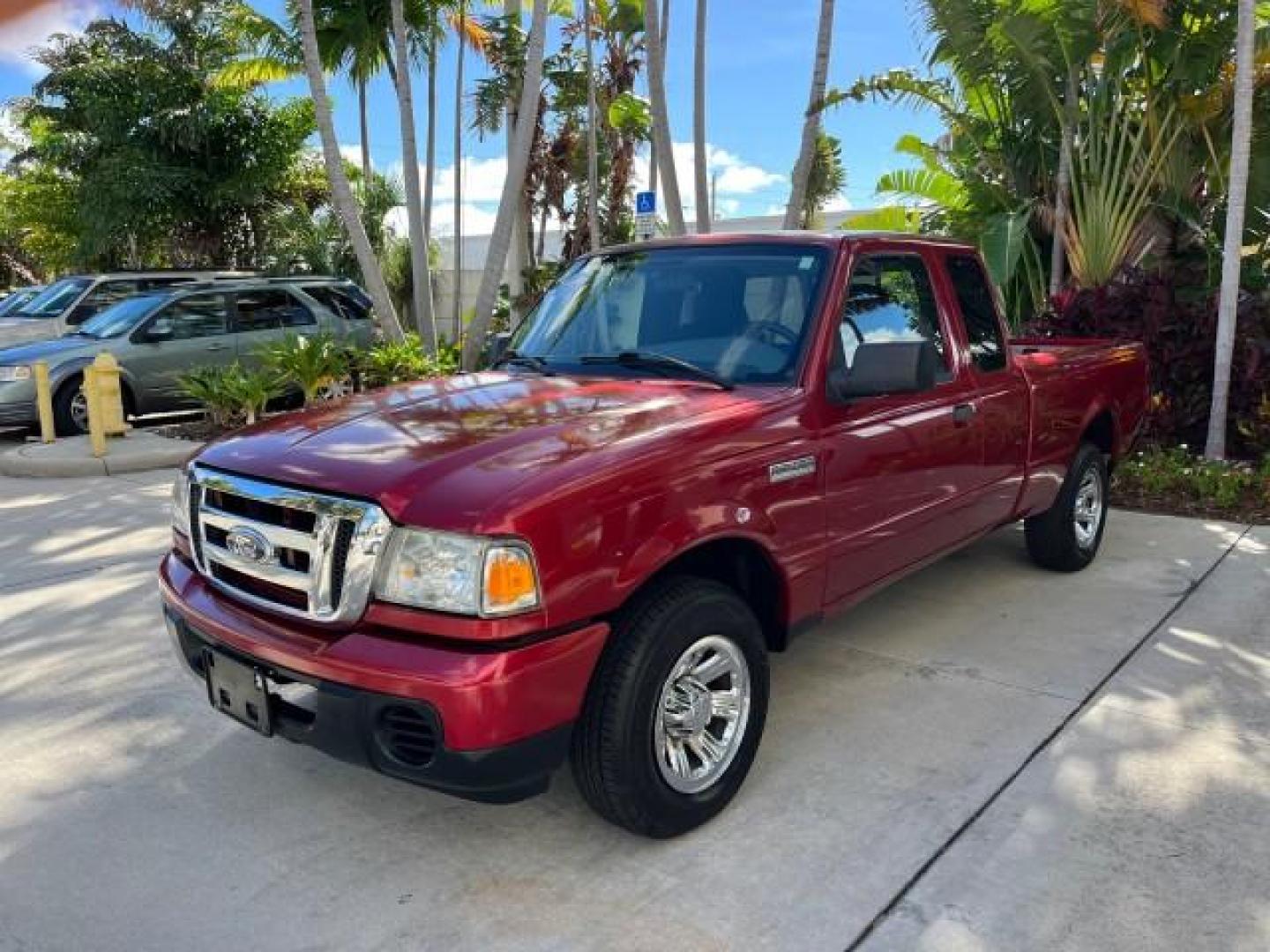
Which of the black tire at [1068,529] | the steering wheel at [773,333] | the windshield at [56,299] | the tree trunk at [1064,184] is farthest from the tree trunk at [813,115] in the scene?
the windshield at [56,299]

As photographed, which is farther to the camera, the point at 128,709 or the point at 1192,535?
the point at 1192,535

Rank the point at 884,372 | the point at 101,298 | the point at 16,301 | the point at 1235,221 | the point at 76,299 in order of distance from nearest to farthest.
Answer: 1. the point at 884,372
2. the point at 1235,221
3. the point at 76,299
4. the point at 101,298
5. the point at 16,301

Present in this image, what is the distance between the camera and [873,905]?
277 centimetres

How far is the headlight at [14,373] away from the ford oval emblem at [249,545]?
9365 millimetres

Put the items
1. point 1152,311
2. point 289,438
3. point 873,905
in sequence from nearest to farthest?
point 873,905
point 289,438
point 1152,311

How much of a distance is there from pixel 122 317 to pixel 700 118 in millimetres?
7260

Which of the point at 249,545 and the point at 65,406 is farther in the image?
the point at 65,406

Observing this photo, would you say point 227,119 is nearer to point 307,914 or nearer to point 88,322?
point 88,322

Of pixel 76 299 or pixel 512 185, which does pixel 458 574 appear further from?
pixel 76 299

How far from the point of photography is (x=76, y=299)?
13.5 metres

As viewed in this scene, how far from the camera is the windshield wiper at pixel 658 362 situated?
11.8ft

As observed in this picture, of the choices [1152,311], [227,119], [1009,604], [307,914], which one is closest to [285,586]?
[307,914]

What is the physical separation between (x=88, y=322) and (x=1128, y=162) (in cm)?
1153

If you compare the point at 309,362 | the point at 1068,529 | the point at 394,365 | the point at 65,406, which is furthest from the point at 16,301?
the point at 1068,529
